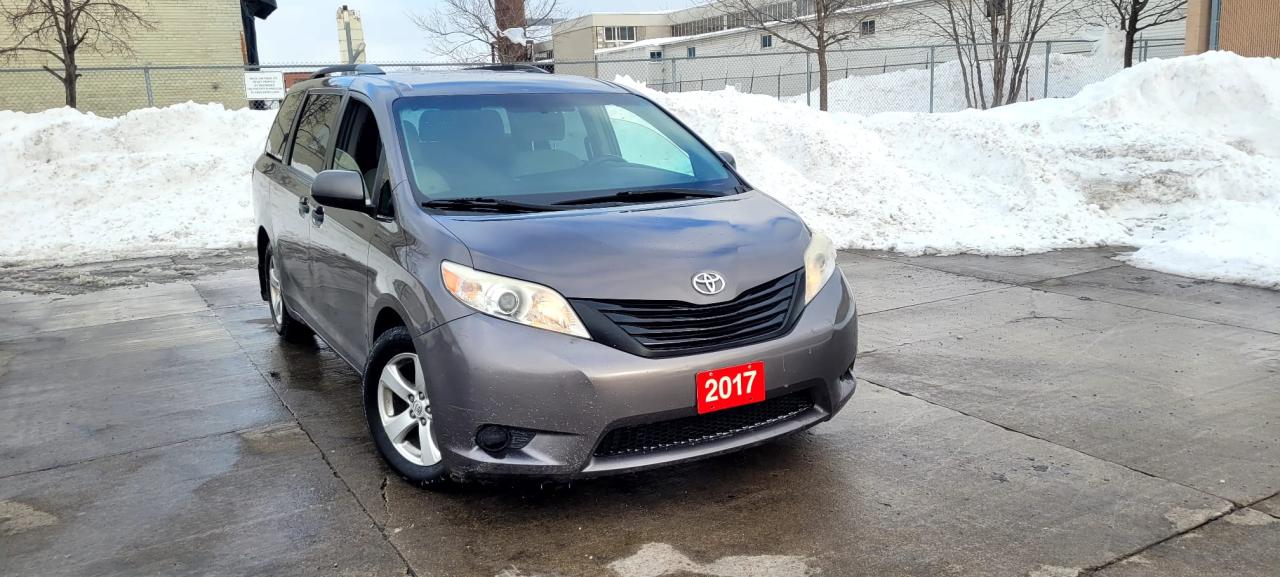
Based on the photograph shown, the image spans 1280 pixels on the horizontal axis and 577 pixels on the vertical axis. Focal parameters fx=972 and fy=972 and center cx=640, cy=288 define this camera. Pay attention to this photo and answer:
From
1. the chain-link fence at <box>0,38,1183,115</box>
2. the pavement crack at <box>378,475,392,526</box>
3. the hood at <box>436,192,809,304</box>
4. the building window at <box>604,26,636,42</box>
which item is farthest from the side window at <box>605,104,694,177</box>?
the building window at <box>604,26,636,42</box>

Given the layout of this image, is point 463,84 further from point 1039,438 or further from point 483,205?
point 1039,438

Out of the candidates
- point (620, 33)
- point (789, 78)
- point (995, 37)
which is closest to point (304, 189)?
point (995, 37)

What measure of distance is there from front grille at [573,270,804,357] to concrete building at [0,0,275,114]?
2187 centimetres

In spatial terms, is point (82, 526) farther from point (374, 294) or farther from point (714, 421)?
point (714, 421)

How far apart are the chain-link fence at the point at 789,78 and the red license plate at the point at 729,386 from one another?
13.2 m

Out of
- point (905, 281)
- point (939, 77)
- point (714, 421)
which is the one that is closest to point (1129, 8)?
point (939, 77)

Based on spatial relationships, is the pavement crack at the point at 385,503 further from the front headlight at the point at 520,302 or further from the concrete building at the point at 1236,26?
the concrete building at the point at 1236,26

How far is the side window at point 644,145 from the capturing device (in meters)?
4.90

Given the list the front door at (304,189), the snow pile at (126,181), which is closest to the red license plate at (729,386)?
the front door at (304,189)

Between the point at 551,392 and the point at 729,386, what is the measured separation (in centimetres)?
65

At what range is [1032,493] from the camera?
12.7 ft

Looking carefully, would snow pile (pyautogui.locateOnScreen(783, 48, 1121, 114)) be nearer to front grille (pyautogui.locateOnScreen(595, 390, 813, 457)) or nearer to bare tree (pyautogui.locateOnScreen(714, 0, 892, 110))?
bare tree (pyautogui.locateOnScreen(714, 0, 892, 110))

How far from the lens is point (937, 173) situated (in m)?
12.0

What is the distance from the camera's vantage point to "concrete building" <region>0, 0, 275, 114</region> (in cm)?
2270
